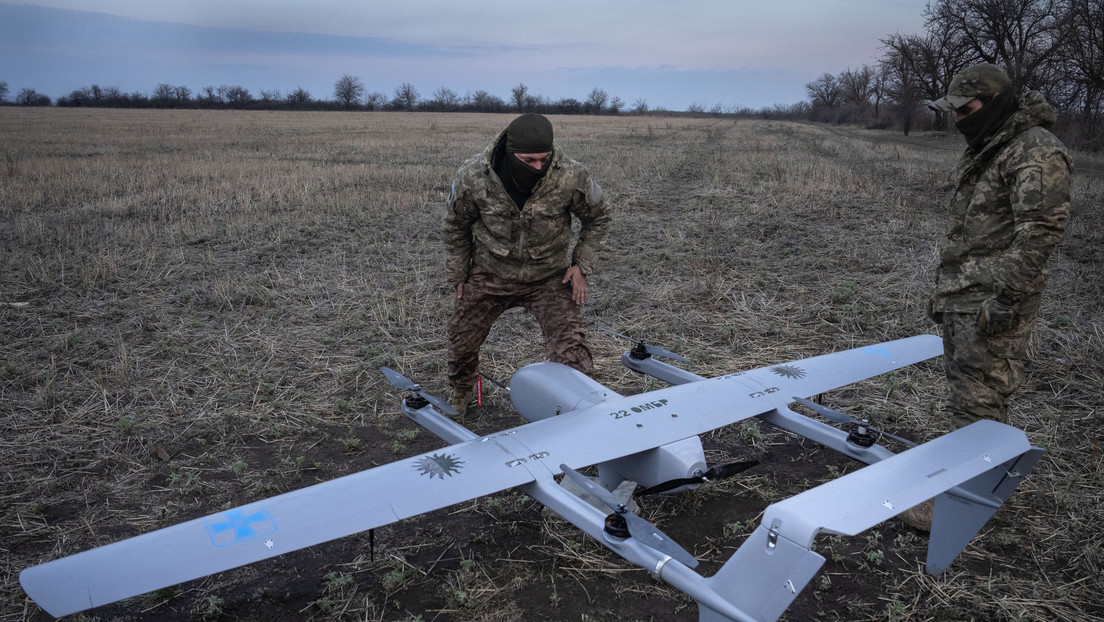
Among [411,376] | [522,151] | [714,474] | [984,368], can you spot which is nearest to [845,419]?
[984,368]

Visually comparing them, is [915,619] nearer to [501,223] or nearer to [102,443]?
[501,223]

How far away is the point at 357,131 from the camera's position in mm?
37000

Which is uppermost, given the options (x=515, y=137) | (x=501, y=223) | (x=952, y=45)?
(x=952, y=45)

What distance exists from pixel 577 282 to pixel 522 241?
2.01ft

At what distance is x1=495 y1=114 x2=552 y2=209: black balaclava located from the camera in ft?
15.8

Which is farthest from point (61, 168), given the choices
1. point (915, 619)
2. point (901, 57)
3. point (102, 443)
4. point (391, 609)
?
point (901, 57)

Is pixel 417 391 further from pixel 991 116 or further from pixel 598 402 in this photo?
pixel 991 116

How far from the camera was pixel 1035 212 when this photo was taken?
401cm

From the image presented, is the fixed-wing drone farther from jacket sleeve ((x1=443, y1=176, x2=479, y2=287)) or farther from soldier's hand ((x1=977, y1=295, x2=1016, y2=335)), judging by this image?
jacket sleeve ((x1=443, y1=176, x2=479, y2=287))

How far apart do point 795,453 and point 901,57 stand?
48.0 meters

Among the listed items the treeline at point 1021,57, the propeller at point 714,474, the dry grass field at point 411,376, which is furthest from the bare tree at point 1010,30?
the propeller at point 714,474

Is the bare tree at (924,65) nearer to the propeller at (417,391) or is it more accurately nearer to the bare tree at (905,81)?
the bare tree at (905,81)

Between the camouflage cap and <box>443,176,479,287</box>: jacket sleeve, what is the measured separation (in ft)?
11.6

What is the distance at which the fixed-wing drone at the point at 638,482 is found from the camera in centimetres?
278
